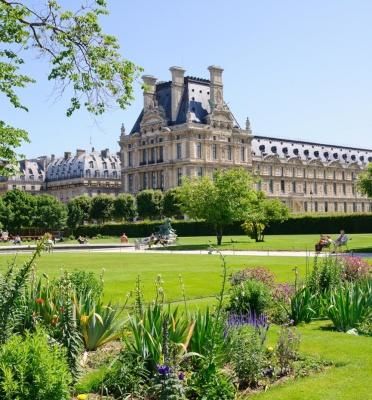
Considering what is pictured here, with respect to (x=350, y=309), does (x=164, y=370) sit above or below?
above

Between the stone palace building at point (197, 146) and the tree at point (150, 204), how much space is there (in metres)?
9.95

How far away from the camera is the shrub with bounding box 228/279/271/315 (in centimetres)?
1155

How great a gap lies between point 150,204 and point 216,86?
27.5 meters

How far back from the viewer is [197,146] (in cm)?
10950

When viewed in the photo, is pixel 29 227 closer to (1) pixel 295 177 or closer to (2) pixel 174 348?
(1) pixel 295 177

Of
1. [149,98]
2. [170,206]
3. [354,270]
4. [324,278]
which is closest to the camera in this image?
[324,278]

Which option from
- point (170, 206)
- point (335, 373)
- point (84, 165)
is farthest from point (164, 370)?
point (84, 165)

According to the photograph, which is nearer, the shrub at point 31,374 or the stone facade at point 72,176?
the shrub at point 31,374

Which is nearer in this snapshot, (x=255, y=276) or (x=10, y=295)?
(x=10, y=295)

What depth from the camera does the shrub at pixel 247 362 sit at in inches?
299

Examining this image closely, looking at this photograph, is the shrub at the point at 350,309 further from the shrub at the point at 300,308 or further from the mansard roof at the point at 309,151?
the mansard roof at the point at 309,151

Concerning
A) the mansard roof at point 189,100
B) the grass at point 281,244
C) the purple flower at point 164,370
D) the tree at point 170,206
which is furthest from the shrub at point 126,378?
the mansard roof at point 189,100

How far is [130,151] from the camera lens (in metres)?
121

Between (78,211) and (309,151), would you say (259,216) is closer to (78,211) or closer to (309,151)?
(78,211)
